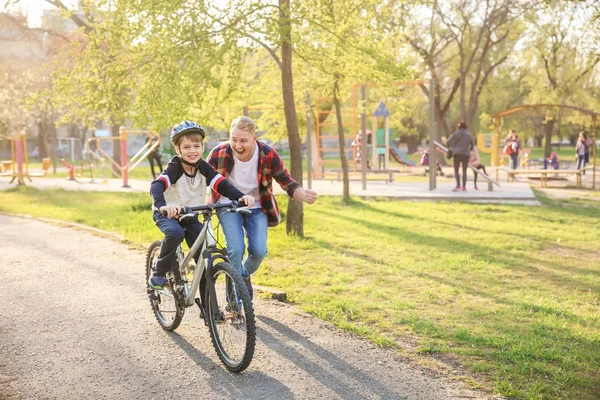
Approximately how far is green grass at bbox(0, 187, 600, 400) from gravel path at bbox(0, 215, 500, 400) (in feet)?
1.13

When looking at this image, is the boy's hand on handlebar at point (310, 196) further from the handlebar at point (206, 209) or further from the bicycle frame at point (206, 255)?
the bicycle frame at point (206, 255)

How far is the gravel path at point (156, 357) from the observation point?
4242 mm

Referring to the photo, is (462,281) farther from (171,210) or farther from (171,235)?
(171,210)

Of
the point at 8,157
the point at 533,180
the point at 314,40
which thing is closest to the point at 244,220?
the point at 314,40

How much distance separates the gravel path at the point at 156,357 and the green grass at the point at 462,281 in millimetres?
345

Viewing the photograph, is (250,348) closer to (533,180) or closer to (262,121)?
(262,121)

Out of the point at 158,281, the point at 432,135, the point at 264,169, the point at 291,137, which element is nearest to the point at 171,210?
the point at 158,281

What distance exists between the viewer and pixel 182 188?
518 cm

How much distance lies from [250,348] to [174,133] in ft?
5.48

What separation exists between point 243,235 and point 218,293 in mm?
935

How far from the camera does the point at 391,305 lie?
636cm

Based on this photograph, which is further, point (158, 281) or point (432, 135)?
point (432, 135)

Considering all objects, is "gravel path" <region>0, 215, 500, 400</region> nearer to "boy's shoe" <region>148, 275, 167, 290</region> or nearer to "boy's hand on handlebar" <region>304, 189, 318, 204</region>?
"boy's shoe" <region>148, 275, 167, 290</region>

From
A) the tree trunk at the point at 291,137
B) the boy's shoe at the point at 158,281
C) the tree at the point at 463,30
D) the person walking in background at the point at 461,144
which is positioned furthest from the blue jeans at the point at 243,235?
the tree at the point at 463,30
